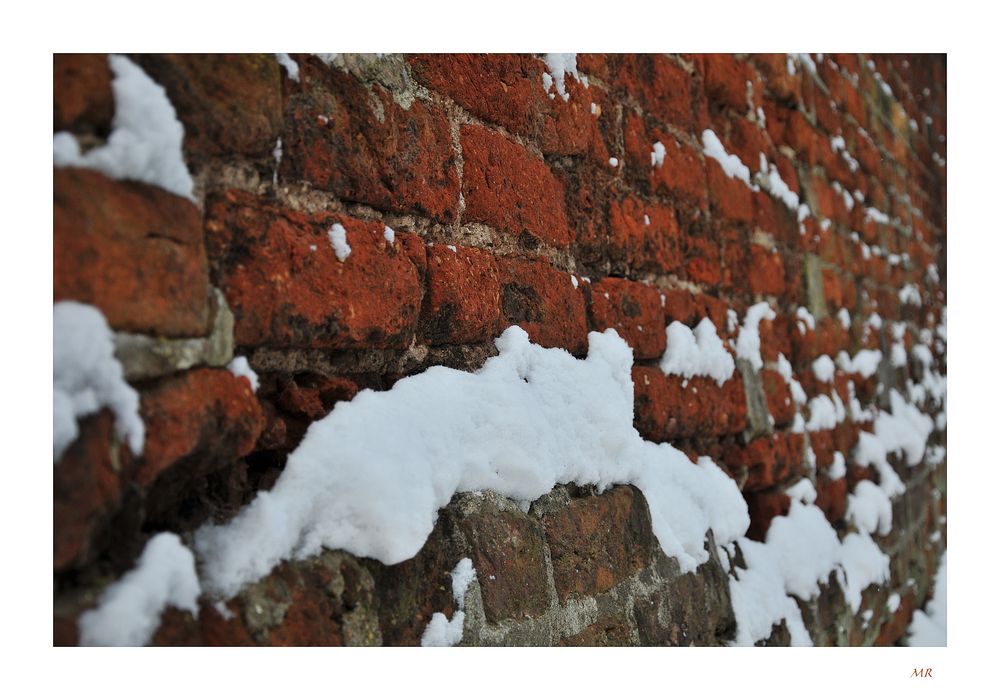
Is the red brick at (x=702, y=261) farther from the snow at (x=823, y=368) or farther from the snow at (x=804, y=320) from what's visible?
the snow at (x=823, y=368)

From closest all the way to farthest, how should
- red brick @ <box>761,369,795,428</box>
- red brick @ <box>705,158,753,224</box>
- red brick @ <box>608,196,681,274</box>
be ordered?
red brick @ <box>608,196,681,274</box> < red brick @ <box>705,158,753,224</box> < red brick @ <box>761,369,795,428</box>

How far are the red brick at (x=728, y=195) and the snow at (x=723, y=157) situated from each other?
0.04 feet

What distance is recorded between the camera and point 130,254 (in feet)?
2.17

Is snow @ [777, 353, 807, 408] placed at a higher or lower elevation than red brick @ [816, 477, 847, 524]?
higher

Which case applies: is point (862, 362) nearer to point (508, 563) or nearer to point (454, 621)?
point (508, 563)

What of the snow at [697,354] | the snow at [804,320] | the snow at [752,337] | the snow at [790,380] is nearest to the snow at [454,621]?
the snow at [697,354]

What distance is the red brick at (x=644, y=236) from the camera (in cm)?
146

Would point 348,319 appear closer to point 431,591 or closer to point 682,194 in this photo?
point 431,591

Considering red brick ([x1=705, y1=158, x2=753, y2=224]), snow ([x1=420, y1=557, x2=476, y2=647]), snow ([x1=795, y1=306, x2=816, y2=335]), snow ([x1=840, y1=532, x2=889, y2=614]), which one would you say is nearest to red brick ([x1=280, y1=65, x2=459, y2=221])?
snow ([x1=420, y1=557, x2=476, y2=647])

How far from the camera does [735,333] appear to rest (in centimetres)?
187

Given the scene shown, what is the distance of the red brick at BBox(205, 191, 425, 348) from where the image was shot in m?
0.79

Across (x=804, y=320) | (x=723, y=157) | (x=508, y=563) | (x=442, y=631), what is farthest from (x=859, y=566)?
(x=442, y=631)

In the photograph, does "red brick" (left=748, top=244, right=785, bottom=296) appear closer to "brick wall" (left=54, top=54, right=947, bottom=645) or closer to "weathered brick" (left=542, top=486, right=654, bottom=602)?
"brick wall" (left=54, top=54, right=947, bottom=645)

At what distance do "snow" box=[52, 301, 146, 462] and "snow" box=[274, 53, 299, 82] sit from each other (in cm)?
36
